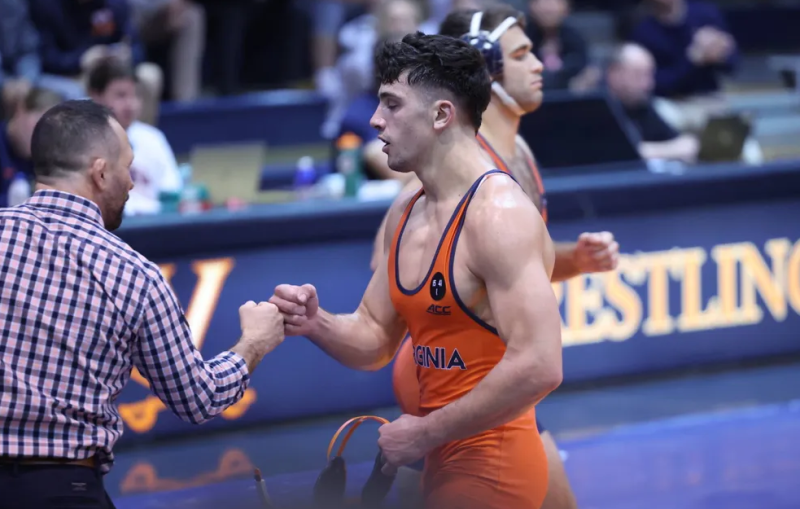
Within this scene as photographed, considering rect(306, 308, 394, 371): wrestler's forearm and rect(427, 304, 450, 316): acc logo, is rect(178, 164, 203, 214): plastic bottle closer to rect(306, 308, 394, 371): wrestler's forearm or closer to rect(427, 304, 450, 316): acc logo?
rect(306, 308, 394, 371): wrestler's forearm

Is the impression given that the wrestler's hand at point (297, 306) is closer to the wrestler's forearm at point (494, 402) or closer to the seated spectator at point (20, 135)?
the wrestler's forearm at point (494, 402)

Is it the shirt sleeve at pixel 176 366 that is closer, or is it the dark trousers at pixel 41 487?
the dark trousers at pixel 41 487

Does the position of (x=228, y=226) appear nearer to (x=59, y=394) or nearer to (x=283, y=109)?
(x=59, y=394)

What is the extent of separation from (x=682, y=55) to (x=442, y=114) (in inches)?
266

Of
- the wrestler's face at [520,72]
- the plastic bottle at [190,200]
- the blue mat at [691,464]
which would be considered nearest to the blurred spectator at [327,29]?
the plastic bottle at [190,200]

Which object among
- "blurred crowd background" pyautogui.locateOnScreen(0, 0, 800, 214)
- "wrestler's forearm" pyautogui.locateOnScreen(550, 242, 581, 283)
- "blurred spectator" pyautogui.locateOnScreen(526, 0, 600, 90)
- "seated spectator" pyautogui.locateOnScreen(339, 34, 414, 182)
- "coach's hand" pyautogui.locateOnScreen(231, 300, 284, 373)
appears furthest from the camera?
"blurred spectator" pyautogui.locateOnScreen(526, 0, 600, 90)

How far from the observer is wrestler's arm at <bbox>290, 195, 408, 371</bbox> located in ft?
11.3

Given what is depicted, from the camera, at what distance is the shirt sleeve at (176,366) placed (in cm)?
295

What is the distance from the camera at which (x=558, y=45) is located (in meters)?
9.01

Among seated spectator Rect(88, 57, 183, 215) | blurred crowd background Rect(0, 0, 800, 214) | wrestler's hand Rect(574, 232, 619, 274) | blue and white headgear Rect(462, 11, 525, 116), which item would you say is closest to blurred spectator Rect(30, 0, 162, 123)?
blurred crowd background Rect(0, 0, 800, 214)

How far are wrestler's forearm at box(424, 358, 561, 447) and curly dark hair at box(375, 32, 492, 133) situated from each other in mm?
747

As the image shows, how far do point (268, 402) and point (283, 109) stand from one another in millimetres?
3842

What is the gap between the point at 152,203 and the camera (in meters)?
6.17

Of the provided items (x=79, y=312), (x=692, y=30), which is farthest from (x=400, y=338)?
(x=692, y=30)
